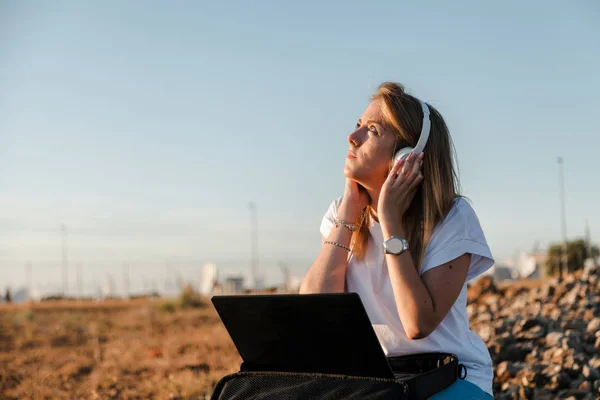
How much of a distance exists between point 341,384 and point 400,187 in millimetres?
1019

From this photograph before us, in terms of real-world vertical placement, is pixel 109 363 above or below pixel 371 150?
below

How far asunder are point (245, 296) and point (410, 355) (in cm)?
87

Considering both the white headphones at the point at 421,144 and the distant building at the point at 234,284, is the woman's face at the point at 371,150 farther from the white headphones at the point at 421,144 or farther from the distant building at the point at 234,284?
the distant building at the point at 234,284

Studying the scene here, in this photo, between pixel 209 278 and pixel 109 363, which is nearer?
pixel 109 363

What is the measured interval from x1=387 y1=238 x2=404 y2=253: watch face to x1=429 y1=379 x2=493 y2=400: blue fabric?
1.88ft

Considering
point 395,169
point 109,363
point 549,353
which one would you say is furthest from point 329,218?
point 109,363

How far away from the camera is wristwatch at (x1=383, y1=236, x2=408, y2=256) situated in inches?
112

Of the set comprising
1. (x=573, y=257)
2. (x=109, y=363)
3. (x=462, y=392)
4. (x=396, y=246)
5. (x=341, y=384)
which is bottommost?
(x=573, y=257)

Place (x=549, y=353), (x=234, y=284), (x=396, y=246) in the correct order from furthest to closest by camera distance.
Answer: (x=234, y=284) < (x=549, y=353) < (x=396, y=246)

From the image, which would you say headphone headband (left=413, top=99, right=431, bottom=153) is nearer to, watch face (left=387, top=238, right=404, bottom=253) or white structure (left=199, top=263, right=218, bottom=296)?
watch face (left=387, top=238, right=404, bottom=253)

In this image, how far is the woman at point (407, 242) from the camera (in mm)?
2834

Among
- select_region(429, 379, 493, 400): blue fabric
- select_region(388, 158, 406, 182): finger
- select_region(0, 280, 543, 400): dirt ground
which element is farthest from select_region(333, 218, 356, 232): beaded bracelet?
select_region(0, 280, 543, 400): dirt ground

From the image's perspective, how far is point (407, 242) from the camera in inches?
114

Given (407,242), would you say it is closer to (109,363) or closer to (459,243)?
(459,243)
